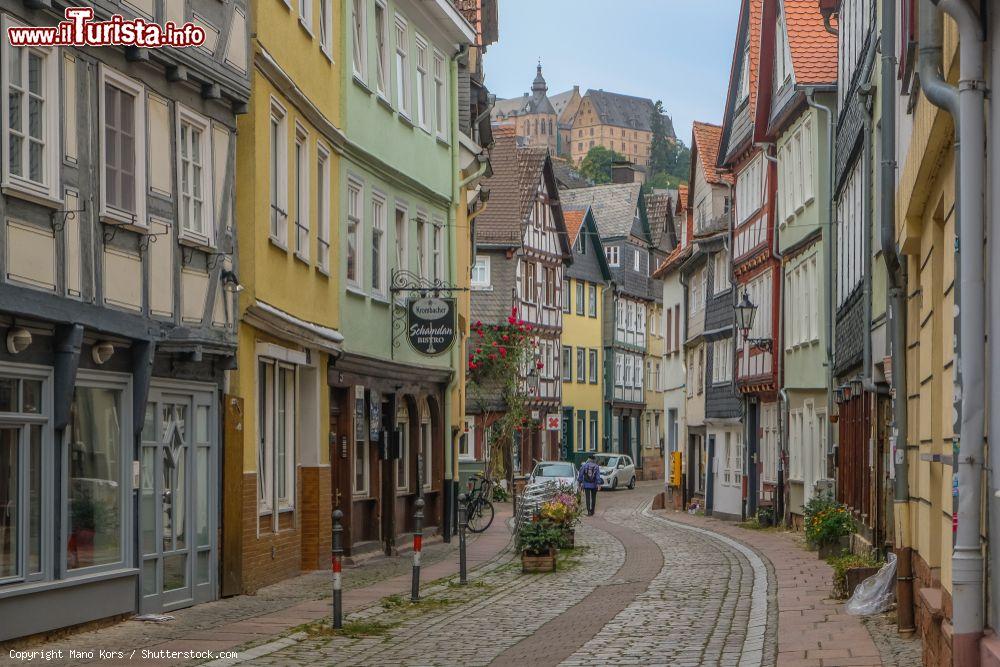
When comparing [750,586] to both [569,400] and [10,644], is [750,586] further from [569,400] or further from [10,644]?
[569,400]

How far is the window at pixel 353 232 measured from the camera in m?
23.7

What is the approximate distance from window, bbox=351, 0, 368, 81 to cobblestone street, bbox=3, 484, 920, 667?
7330 mm

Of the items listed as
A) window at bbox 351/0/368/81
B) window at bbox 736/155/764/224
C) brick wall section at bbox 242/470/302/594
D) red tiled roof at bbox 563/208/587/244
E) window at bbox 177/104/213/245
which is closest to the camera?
window at bbox 177/104/213/245

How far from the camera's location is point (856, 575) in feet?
55.2

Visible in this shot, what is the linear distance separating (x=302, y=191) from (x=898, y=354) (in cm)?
924

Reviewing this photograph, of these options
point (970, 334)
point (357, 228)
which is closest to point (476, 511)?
point (357, 228)

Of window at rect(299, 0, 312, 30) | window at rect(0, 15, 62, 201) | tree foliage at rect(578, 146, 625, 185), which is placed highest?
tree foliage at rect(578, 146, 625, 185)

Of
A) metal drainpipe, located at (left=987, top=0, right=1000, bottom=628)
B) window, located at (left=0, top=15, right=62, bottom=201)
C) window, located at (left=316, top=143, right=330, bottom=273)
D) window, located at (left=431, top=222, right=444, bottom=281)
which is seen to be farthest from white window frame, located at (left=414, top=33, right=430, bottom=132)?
metal drainpipe, located at (left=987, top=0, right=1000, bottom=628)

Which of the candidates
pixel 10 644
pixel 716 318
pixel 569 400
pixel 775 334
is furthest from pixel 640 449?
pixel 10 644

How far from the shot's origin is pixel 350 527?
2323 centimetres

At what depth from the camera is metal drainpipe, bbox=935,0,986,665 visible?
23.9 feet

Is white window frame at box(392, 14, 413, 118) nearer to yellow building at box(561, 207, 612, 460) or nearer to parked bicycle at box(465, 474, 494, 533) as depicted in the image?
parked bicycle at box(465, 474, 494, 533)

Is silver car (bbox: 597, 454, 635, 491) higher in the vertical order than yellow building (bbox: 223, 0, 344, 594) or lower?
lower

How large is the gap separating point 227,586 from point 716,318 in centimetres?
2951
